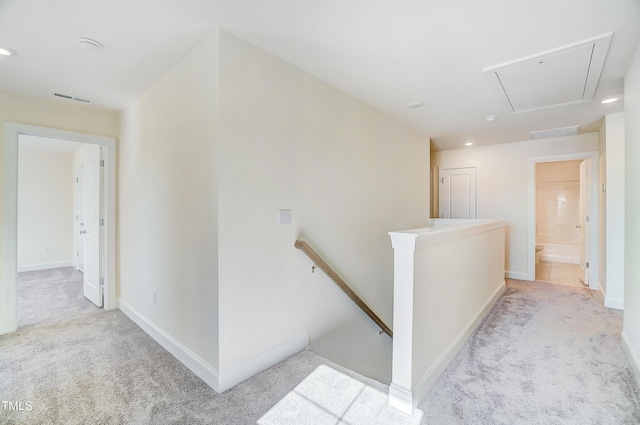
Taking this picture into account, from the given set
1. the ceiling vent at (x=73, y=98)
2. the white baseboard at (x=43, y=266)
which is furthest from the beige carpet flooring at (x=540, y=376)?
the white baseboard at (x=43, y=266)

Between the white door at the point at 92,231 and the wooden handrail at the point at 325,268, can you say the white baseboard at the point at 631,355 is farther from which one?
the white door at the point at 92,231

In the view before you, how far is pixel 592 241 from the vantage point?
429 centimetres

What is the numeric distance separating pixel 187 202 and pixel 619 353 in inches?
145

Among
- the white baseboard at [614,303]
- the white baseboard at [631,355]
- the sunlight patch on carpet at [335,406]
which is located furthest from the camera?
the white baseboard at [614,303]

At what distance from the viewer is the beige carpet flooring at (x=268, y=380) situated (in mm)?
1663

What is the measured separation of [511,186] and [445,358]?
4.10m

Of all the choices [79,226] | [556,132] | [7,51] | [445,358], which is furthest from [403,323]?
[79,226]

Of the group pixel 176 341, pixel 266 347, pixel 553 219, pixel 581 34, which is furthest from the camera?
pixel 553 219

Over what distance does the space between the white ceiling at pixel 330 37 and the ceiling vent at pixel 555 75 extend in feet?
0.23

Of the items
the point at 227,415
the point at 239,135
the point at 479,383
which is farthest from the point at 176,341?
the point at 479,383

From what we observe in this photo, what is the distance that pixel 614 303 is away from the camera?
347 centimetres

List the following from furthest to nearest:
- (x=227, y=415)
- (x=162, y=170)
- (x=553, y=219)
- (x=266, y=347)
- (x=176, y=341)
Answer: (x=553, y=219) < (x=162, y=170) < (x=176, y=341) < (x=266, y=347) < (x=227, y=415)

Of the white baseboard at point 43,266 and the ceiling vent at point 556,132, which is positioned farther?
the white baseboard at point 43,266

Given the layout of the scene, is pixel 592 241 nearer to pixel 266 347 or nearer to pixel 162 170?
pixel 266 347
